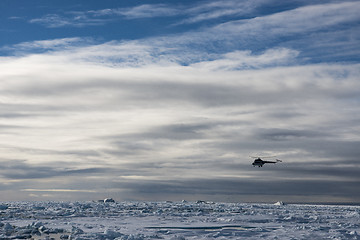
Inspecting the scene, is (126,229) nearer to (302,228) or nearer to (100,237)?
(100,237)

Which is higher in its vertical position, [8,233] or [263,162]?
[263,162]

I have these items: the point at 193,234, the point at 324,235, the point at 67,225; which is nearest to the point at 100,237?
the point at 193,234

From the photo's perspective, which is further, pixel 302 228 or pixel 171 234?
pixel 302 228

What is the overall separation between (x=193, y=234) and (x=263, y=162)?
72.9 feet

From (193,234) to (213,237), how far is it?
146 cm

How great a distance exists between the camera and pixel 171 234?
68.0 feet

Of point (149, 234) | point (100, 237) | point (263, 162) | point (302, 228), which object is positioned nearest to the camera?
point (100, 237)

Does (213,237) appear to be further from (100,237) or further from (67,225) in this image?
(67,225)

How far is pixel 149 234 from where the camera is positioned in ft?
67.1

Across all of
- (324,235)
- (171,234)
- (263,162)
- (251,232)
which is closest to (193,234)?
(171,234)

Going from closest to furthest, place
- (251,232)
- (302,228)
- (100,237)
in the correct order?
(100,237)
(251,232)
(302,228)

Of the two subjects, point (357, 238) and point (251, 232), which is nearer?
point (357, 238)

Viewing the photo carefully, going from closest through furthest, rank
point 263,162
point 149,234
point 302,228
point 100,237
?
point 100,237, point 149,234, point 302,228, point 263,162

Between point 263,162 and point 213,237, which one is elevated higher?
point 263,162
